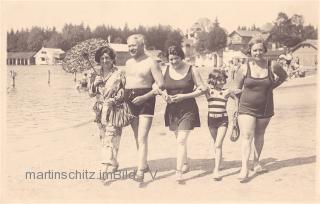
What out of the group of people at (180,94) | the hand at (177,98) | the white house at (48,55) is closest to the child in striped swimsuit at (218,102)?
the group of people at (180,94)

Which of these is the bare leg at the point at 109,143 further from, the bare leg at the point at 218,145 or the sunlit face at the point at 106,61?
the bare leg at the point at 218,145

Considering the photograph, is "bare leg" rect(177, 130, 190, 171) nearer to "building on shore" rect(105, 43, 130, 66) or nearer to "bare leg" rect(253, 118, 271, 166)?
"bare leg" rect(253, 118, 271, 166)

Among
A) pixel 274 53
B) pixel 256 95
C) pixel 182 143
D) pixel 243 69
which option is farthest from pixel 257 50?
pixel 182 143

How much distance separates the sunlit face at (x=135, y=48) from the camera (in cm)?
490

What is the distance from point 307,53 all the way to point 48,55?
348 cm

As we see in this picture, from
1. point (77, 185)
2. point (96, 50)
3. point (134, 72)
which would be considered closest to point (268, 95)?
point (134, 72)

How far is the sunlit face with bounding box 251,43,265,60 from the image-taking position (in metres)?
5.07

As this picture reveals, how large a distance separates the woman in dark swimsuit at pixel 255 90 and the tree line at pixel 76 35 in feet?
3.32

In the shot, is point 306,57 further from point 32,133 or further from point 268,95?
point 32,133

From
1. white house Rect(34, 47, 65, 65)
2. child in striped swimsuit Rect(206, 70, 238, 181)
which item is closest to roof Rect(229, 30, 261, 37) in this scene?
child in striped swimsuit Rect(206, 70, 238, 181)

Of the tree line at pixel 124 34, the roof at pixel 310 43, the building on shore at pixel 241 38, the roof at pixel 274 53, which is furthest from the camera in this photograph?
the roof at pixel 310 43

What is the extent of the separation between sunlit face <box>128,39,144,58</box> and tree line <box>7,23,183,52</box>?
714 millimetres

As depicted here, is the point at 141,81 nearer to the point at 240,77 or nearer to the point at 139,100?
the point at 139,100

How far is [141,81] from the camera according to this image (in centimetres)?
495
